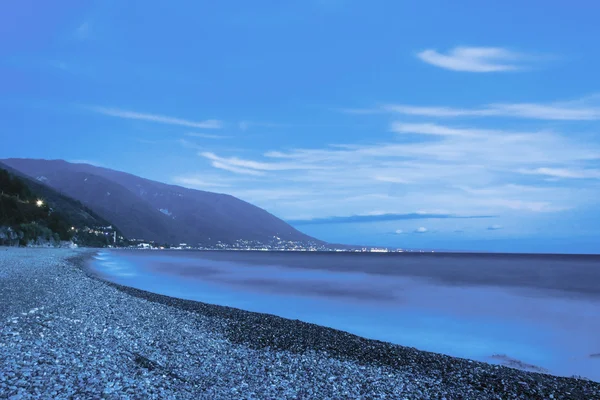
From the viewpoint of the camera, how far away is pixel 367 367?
10578 mm

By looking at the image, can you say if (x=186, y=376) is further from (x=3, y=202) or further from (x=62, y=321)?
(x=3, y=202)

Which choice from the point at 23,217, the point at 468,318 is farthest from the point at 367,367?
the point at 23,217

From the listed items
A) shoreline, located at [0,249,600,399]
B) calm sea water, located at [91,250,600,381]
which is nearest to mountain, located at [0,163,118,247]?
calm sea water, located at [91,250,600,381]

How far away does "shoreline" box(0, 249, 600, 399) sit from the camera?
892cm

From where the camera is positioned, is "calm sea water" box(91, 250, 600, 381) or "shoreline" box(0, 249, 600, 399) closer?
"shoreline" box(0, 249, 600, 399)

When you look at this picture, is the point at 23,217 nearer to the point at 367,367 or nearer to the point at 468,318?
the point at 468,318

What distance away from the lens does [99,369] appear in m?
8.44

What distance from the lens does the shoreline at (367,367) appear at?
→ 892 centimetres

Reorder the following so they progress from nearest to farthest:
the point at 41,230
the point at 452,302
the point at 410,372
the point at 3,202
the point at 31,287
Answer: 1. the point at 410,372
2. the point at 31,287
3. the point at 452,302
4. the point at 3,202
5. the point at 41,230

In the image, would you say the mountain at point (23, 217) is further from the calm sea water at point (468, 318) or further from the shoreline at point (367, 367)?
the shoreline at point (367, 367)

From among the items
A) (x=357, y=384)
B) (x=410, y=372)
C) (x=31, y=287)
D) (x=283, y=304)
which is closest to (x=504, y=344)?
(x=410, y=372)

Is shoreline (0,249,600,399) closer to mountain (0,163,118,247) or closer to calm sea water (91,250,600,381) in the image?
calm sea water (91,250,600,381)

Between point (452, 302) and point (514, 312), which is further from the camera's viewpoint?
point (452, 302)

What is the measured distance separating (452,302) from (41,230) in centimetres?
8702
